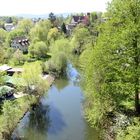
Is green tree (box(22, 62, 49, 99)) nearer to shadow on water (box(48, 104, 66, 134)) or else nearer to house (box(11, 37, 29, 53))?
shadow on water (box(48, 104, 66, 134))

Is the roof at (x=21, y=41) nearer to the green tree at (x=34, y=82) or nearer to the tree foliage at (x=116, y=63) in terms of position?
the green tree at (x=34, y=82)

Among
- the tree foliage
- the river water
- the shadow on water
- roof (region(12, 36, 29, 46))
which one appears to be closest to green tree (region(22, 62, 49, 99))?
the river water

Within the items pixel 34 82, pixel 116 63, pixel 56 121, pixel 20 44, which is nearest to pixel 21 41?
pixel 20 44

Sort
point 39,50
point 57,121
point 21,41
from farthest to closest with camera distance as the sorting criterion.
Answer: point 21,41
point 39,50
point 57,121

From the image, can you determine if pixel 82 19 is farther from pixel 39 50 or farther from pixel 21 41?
pixel 39 50

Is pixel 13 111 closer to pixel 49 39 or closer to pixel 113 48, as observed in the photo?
pixel 113 48
